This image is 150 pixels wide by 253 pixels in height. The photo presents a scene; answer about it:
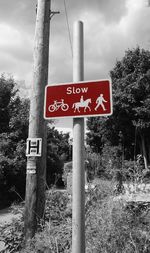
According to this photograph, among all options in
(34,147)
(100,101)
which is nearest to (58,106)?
(100,101)

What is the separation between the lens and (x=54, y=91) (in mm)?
2166

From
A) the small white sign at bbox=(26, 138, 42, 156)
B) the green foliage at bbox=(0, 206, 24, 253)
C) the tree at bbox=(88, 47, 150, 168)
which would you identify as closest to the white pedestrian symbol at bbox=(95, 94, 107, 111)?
the small white sign at bbox=(26, 138, 42, 156)

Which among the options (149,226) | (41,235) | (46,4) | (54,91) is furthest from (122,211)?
(46,4)

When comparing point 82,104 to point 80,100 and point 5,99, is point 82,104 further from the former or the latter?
point 5,99

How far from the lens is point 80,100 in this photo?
2.04 meters

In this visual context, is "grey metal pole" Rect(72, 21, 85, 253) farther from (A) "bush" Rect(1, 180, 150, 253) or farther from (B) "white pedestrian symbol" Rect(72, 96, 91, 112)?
(A) "bush" Rect(1, 180, 150, 253)

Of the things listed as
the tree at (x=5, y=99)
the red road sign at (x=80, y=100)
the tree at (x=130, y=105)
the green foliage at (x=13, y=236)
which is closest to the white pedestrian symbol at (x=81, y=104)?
the red road sign at (x=80, y=100)

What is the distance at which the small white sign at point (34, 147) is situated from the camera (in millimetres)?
3443

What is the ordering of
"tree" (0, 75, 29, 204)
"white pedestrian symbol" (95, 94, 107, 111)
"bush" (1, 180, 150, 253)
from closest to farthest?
"white pedestrian symbol" (95, 94, 107, 111) → "bush" (1, 180, 150, 253) → "tree" (0, 75, 29, 204)

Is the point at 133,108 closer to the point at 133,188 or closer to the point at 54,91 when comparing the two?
the point at 133,188

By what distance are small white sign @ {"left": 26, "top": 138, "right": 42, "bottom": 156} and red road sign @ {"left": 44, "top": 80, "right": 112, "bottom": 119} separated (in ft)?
4.55

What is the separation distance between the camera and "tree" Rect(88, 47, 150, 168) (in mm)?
18594

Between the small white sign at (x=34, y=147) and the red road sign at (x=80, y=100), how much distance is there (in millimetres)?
1385

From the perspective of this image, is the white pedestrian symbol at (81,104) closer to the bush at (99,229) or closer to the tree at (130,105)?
the bush at (99,229)
